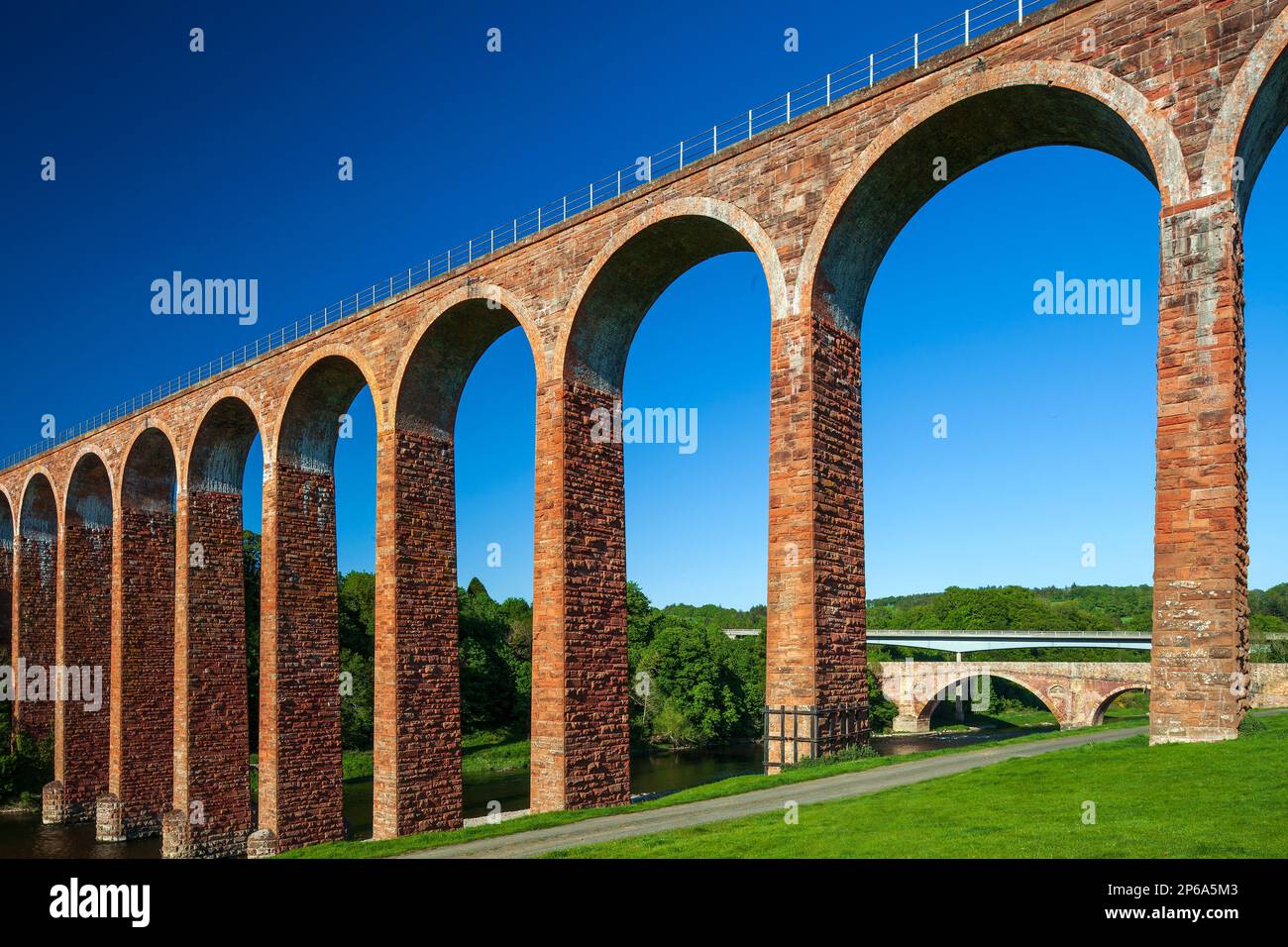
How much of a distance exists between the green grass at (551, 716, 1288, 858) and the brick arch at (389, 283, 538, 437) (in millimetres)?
14385

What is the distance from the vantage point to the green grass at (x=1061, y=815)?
785 centimetres

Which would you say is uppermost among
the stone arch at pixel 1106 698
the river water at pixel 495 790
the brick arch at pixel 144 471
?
the brick arch at pixel 144 471

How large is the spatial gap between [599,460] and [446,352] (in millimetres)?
5980

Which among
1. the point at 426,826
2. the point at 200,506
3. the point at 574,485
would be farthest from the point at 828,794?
the point at 200,506

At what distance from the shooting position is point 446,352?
24.9 metres

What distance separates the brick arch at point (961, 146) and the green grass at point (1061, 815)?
6.62 m

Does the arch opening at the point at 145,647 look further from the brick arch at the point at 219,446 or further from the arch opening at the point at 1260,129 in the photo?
the arch opening at the point at 1260,129

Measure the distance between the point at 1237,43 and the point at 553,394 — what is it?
12.5 meters

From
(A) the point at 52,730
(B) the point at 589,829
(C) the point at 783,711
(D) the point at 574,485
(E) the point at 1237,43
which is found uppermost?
(E) the point at 1237,43

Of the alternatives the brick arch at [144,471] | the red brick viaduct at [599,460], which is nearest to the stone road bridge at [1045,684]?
the red brick viaduct at [599,460]

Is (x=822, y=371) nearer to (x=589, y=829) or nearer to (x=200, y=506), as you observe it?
(x=589, y=829)

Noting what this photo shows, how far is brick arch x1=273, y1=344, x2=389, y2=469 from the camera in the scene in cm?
2758
